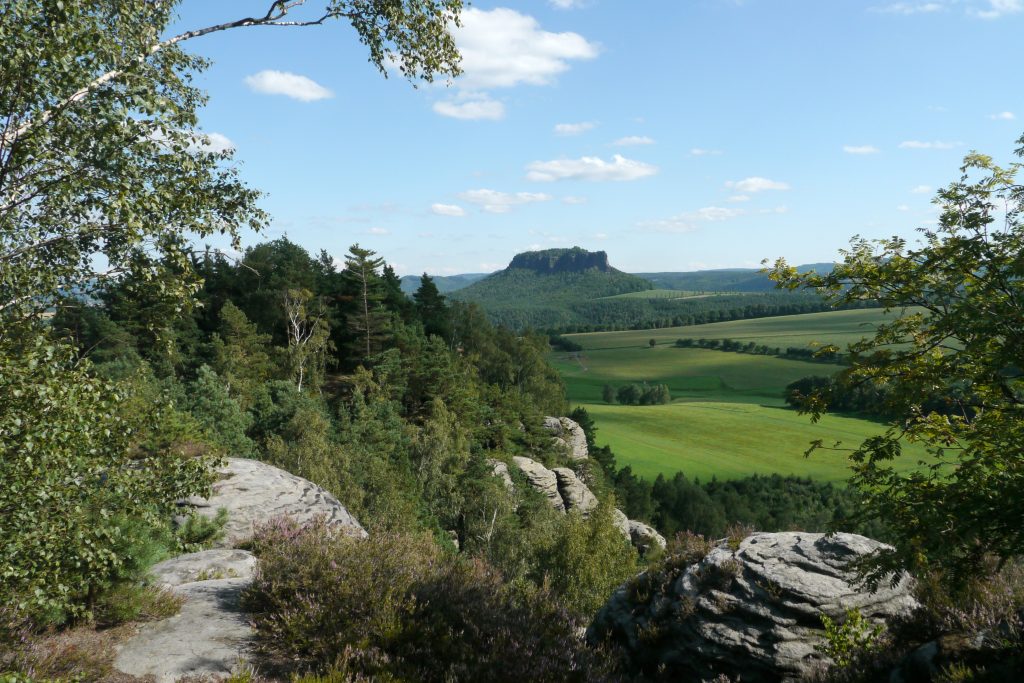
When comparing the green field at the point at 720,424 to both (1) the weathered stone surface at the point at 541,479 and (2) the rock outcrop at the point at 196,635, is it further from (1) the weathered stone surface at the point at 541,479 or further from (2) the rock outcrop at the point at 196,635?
(2) the rock outcrop at the point at 196,635

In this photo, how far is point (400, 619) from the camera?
28.8 feet

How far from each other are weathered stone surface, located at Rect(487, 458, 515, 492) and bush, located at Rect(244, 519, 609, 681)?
133 ft

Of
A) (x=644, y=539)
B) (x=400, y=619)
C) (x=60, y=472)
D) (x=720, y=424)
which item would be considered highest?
(x=60, y=472)

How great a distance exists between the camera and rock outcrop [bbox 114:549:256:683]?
8367mm

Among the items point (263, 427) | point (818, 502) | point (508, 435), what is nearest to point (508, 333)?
point (508, 435)

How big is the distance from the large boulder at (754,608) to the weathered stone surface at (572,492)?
173 ft

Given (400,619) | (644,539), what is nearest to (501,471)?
(644,539)

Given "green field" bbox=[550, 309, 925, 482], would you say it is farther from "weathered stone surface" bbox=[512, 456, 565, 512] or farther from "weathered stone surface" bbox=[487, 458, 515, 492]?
"weathered stone surface" bbox=[487, 458, 515, 492]

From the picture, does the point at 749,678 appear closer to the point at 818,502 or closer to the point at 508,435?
the point at 508,435

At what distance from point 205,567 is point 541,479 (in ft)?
166

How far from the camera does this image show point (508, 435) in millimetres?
66625

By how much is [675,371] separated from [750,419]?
56.6 meters

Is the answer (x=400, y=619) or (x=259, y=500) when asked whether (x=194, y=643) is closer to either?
(x=400, y=619)

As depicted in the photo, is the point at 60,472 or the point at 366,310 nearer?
the point at 60,472
